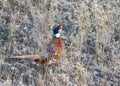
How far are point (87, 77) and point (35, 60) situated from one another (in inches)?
30.4

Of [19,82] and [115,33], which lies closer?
[19,82]

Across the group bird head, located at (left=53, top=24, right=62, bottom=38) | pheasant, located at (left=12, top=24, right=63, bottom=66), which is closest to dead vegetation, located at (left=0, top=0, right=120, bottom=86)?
pheasant, located at (left=12, top=24, right=63, bottom=66)

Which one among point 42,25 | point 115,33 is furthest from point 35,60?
point 115,33

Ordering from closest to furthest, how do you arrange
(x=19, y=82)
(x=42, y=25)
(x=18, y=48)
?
(x=19, y=82) → (x=18, y=48) → (x=42, y=25)

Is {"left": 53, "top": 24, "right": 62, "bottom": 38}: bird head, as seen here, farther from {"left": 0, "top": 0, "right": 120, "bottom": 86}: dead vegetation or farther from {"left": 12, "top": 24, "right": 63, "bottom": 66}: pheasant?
{"left": 0, "top": 0, "right": 120, "bottom": 86}: dead vegetation

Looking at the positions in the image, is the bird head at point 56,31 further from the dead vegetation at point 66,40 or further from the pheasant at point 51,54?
the dead vegetation at point 66,40

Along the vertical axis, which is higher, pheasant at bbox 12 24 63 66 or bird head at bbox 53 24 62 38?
bird head at bbox 53 24 62 38

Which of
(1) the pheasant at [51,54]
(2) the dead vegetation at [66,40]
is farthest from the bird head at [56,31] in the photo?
(2) the dead vegetation at [66,40]

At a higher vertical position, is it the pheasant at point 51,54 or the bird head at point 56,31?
the bird head at point 56,31

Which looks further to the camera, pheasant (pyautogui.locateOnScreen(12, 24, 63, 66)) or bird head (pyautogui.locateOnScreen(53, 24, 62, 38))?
bird head (pyautogui.locateOnScreen(53, 24, 62, 38))

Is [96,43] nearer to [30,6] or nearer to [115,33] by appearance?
[115,33]

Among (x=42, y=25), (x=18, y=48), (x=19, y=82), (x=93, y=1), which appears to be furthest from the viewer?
(x=93, y=1)

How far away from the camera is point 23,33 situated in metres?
6.44

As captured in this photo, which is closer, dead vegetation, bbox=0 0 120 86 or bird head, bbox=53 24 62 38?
dead vegetation, bbox=0 0 120 86
